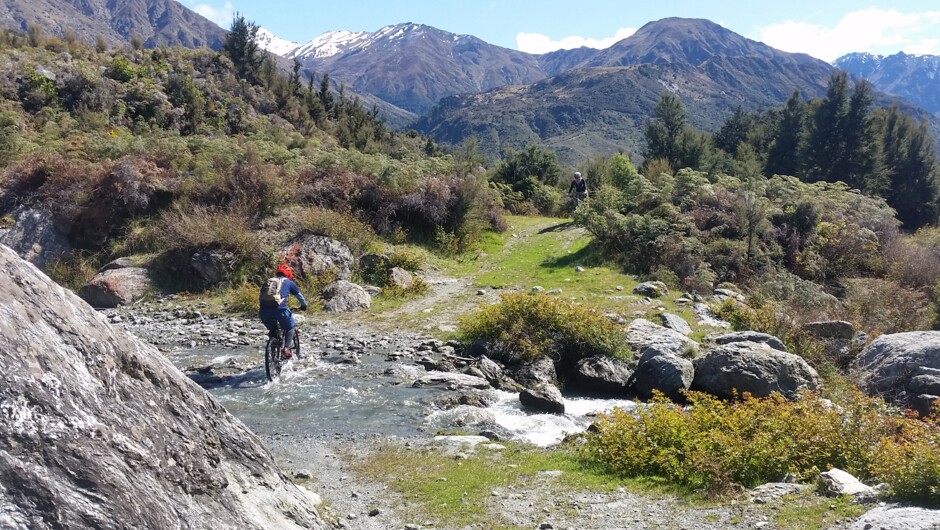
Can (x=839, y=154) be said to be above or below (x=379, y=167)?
above

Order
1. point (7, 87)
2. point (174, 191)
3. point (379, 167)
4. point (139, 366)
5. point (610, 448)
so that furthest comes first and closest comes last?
1. point (7, 87)
2. point (379, 167)
3. point (174, 191)
4. point (610, 448)
5. point (139, 366)

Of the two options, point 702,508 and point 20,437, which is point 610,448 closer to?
point 702,508

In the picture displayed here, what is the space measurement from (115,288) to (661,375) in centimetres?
1566

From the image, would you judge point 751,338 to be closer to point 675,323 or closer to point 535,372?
point 675,323

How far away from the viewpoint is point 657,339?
14.2 metres

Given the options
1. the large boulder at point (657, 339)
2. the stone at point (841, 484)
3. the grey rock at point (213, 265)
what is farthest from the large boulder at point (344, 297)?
the stone at point (841, 484)

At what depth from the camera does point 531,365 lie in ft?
44.1

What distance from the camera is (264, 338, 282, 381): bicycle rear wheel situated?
1216 cm

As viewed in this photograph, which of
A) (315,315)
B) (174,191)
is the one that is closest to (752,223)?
(315,315)

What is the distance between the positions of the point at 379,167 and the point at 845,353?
55.6ft

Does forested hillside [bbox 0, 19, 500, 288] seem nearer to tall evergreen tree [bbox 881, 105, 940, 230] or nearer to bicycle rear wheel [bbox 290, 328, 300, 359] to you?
bicycle rear wheel [bbox 290, 328, 300, 359]

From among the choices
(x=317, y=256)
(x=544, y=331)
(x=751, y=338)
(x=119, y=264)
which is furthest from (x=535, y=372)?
(x=119, y=264)

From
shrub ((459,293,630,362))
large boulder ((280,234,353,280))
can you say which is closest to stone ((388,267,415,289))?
large boulder ((280,234,353,280))

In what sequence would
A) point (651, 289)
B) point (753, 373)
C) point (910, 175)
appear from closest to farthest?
point (753, 373) < point (651, 289) < point (910, 175)
